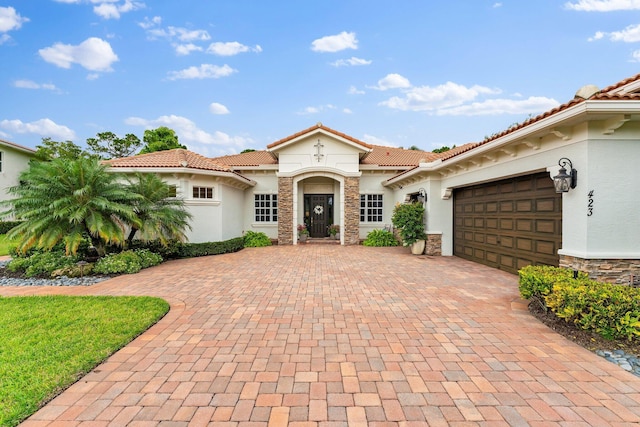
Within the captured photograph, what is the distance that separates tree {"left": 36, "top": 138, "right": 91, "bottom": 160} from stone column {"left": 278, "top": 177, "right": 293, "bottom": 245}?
19548 millimetres

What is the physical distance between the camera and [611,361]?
327cm

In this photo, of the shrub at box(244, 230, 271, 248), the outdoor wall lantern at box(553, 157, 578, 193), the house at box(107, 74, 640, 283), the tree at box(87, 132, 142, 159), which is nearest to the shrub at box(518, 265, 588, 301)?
the house at box(107, 74, 640, 283)

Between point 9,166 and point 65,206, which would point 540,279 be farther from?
point 9,166

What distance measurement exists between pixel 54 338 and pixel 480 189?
1042cm

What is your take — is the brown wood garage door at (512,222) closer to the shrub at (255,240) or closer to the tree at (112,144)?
the shrub at (255,240)

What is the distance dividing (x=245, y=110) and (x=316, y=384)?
2056 cm

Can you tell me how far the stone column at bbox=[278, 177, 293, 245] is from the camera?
48.2ft

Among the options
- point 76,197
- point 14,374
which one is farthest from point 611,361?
point 76,197

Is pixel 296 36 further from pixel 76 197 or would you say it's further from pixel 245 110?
pixel 76 197

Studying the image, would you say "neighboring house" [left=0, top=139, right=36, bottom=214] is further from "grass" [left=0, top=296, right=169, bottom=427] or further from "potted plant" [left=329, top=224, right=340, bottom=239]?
"potted plant" [left=329, top=224, right=340, bottom=239]

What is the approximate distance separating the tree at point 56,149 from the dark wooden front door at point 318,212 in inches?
800

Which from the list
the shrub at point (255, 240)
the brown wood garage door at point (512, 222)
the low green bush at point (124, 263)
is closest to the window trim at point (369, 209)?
the shrub at point (255, 240)

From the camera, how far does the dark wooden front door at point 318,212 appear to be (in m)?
16.7

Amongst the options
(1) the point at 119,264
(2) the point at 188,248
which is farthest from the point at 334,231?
(1) the point at 119,264
